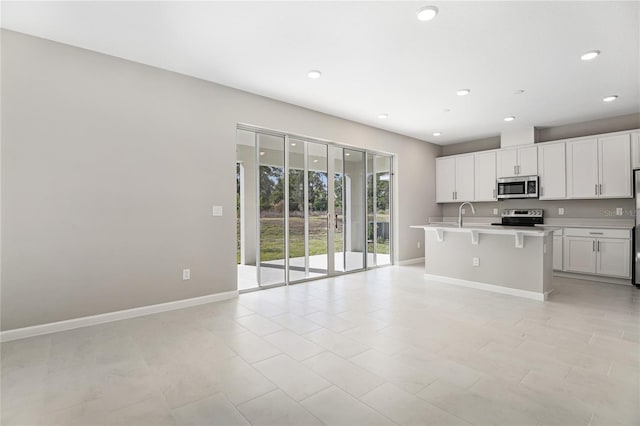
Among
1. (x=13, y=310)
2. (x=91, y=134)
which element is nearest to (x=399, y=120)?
(x=91, y=134)

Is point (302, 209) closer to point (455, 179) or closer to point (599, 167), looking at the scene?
point (455, 179)

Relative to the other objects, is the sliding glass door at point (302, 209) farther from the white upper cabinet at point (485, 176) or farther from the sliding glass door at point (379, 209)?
the white upper cabinet at point (485, 176)

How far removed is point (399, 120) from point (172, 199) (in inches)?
163

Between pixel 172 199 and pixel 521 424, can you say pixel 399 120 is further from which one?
pixel 521 424

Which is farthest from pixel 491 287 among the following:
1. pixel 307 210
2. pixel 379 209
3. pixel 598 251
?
pixel 307 210

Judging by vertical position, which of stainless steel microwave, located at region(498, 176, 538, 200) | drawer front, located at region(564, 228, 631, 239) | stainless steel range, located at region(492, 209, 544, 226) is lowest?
drawer front, located at region(564, 228, 631, 239)

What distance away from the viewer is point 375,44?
10.5ft

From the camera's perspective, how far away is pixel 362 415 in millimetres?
1819

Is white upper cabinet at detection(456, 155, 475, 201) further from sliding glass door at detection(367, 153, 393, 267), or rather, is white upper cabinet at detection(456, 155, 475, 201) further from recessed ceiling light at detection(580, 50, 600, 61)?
recessed ceiling light at detection(580, 50, 600, 61)

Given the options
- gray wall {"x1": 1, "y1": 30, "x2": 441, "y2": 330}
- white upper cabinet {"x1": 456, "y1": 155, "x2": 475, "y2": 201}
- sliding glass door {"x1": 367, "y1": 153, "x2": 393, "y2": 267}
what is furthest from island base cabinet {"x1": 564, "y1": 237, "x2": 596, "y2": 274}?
gray wall {"x1": 1, "y1": 30, "x2": 441, "y2": 330}

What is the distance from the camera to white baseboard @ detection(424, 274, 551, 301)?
13.8ft

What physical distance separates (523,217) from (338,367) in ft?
18.7

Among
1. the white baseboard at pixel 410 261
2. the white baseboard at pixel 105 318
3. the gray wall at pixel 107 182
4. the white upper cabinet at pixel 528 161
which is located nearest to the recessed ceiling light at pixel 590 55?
the white upper cabinet at pixel 528 161

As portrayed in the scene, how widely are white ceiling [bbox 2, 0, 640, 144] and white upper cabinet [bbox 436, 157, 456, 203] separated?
8.81 feet
